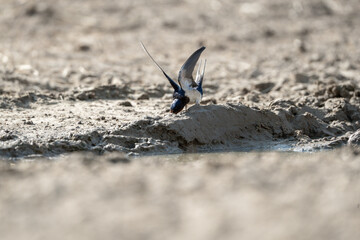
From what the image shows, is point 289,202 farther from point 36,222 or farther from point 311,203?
point 36,222

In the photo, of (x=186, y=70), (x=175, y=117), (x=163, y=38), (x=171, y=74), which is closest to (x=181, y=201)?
(x=186, y=70)

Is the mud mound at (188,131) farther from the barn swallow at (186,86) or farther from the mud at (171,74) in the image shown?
the barn swallow at (186,86)

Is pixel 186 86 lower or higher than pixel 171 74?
higher

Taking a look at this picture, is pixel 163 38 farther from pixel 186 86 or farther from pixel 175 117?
pixel 186 86

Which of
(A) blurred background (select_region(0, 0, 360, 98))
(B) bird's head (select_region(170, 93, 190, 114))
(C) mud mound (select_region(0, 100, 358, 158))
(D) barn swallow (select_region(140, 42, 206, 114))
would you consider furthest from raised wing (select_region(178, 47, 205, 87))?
(A) blurred background (select_region(0, 0, 360, 98))

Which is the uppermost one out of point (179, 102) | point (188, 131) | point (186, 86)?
point (186, 86)

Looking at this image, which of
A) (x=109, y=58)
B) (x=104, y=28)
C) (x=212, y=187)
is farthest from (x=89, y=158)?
(x=104, y=28)

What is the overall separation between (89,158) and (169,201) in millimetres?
1390

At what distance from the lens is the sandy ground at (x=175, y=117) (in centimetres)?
428

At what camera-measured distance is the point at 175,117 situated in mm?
7410

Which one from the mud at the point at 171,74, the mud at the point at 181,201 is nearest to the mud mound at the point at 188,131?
the mud at the point at 171,74

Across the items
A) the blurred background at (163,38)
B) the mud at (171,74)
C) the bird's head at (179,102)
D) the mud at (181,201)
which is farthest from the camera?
the blurred background at (163,38)

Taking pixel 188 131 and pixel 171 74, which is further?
pixel 171 74

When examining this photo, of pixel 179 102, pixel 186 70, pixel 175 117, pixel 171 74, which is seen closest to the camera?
pixel 186 70
